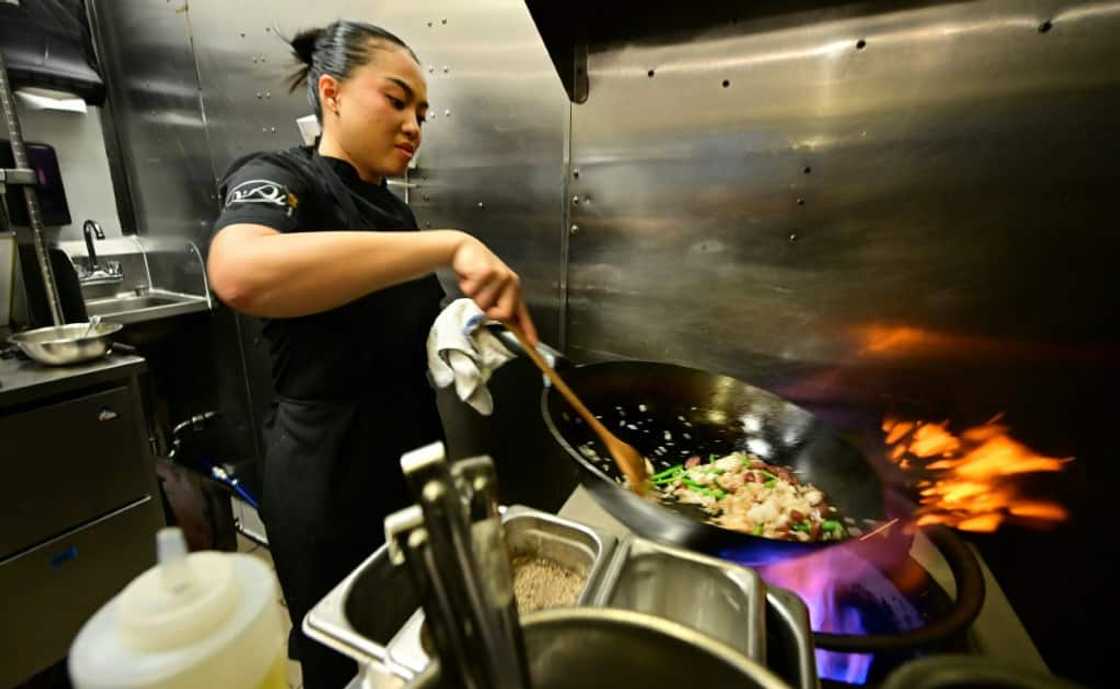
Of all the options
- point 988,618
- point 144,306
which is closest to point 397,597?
point 988,618

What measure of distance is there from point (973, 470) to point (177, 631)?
1.59 metres

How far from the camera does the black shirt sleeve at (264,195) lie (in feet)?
2.94

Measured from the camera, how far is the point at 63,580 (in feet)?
5.48

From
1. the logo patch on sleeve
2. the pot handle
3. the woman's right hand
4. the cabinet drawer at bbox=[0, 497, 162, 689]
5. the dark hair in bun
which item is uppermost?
the dark hair in bun

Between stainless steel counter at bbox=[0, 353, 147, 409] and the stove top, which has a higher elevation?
stainless steel counter at bbox=[0, 353, 147, 409]

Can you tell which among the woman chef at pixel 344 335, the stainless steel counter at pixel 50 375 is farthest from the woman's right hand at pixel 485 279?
the stainless steel counter at pixel 50 375

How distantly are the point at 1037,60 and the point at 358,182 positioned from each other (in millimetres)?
1517

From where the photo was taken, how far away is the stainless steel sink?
2.37 metres

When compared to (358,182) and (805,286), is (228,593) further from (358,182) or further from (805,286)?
(805,286)

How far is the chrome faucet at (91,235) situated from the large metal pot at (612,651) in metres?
3.39

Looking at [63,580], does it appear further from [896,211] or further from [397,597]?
[896,211]

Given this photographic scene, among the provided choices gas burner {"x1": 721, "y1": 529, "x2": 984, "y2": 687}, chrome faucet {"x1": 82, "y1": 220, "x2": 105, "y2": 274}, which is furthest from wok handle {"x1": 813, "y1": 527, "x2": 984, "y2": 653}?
chrome faucet {"x1": 82, "y1": 220, "x2": 105, "y2": 274}

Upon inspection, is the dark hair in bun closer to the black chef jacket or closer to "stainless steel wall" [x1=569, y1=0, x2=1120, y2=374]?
the black chef jacket

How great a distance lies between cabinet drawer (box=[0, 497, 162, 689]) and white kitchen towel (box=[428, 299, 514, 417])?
5.17 feet
